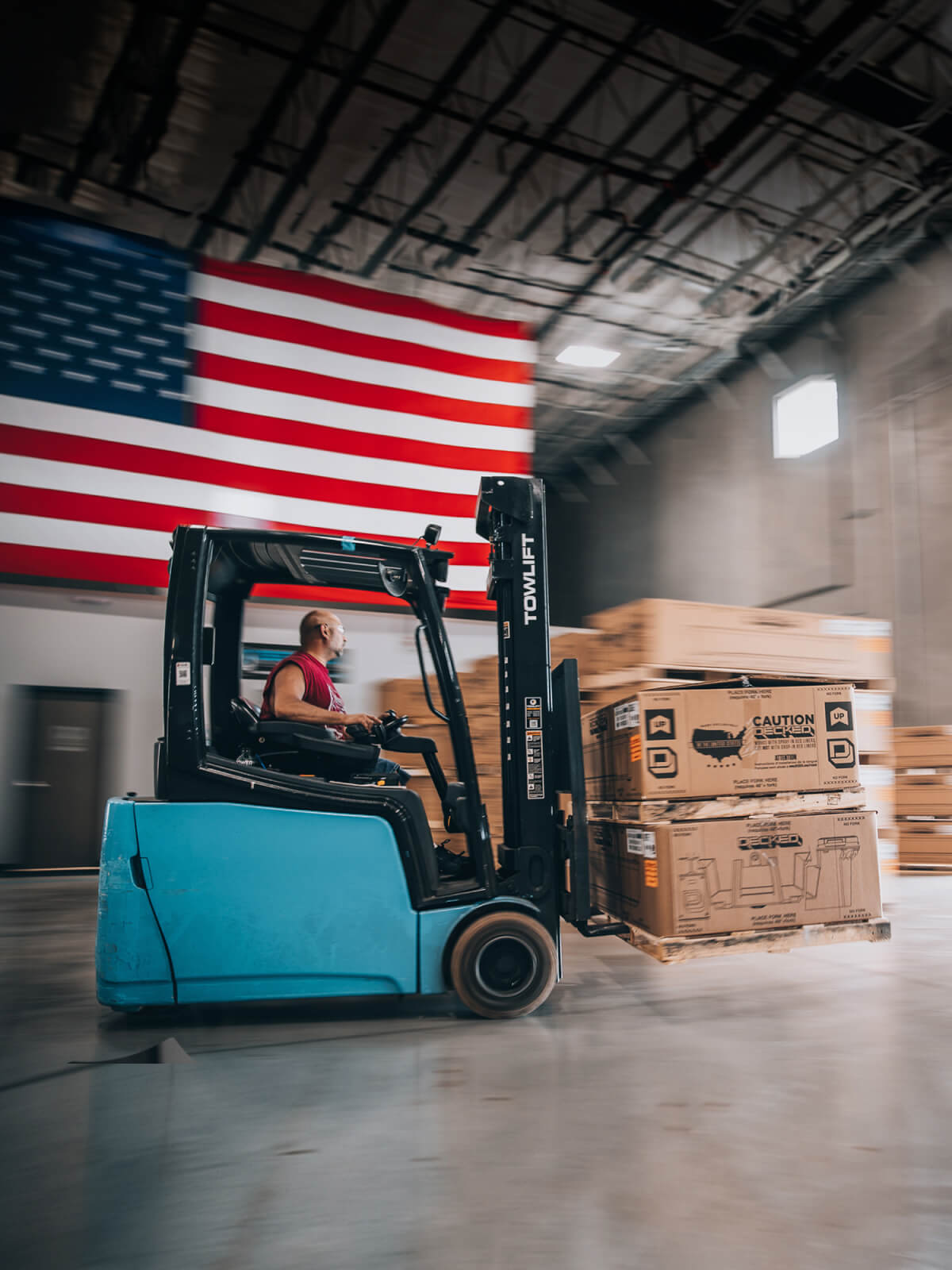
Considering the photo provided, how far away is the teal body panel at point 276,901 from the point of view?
3211 millimetres

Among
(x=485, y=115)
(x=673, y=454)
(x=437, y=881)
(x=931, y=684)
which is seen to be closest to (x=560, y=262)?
(x=485, y=115)

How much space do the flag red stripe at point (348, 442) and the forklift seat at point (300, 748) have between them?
5.50 meters

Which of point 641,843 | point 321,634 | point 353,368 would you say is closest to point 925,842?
point 641,843

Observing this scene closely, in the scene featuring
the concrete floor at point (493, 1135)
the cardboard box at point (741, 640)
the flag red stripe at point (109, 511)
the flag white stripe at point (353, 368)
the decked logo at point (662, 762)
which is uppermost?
the flag white stripe at point (353, 368)

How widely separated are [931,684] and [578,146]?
6687 mm

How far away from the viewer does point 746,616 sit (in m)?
5.32

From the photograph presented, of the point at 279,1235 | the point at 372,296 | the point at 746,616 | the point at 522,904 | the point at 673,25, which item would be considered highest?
the point at 673,25

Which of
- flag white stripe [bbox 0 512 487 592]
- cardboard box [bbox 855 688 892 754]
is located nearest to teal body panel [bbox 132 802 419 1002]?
cardboard box [bbox 855 688 892 754]

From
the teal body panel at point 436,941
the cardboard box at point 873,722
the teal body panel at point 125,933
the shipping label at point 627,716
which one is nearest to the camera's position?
the teal body panel at point 125,933

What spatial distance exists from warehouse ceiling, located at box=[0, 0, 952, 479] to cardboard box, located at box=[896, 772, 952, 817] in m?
5.93

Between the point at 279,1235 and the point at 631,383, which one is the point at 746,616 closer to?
the point at 279,1235

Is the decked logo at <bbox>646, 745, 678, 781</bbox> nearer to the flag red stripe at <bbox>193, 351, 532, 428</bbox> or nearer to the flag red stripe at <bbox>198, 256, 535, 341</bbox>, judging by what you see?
the flag red stripe at <bbox>193, 351, 532, 428</bbox>

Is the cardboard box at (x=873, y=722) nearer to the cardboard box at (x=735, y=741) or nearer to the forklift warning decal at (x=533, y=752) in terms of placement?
the cardboard box at (x=735, y=741)

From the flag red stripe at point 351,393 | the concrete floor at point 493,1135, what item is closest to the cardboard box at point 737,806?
the concrete floor at point 493,1135
